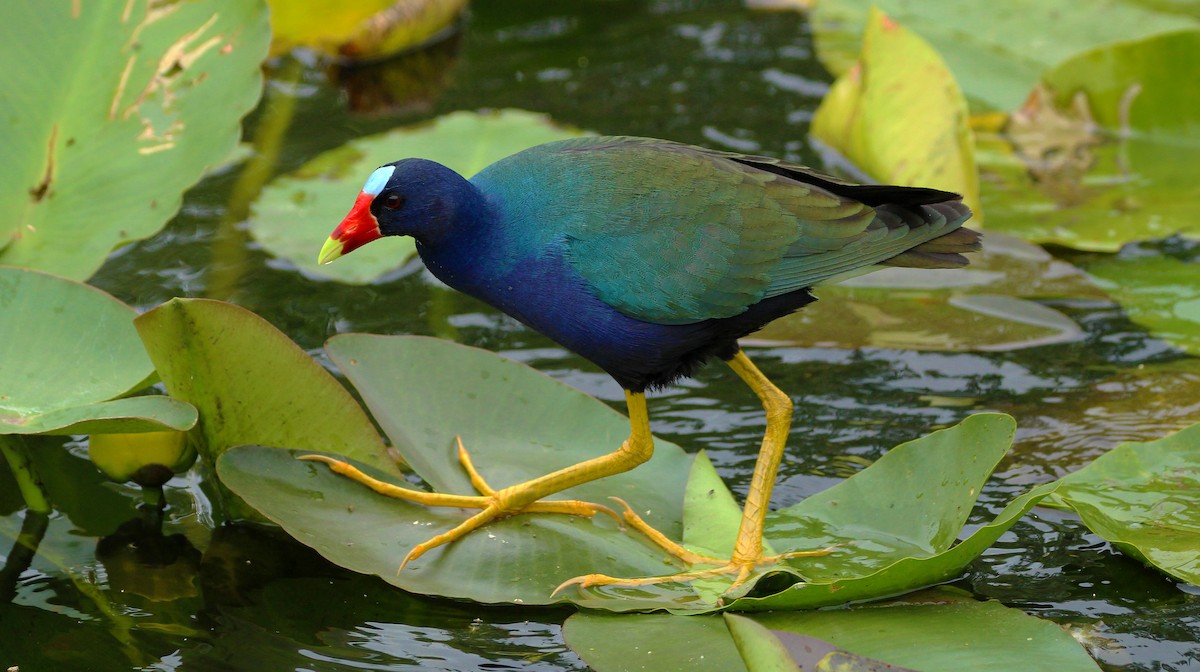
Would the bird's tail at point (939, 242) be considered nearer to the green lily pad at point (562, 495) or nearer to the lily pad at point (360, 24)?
the green lily pad at point (562, 495)

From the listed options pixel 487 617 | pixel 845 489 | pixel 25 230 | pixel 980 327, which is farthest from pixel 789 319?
pixel 25 230

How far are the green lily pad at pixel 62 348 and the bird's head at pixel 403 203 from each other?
0.37m

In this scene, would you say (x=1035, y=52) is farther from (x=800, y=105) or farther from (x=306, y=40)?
(x=306, y=40)

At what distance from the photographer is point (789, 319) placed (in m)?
2.94

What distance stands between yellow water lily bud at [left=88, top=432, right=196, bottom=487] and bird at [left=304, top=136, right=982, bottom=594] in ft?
0.99

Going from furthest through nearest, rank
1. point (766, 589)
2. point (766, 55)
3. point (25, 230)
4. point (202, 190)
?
point (766, 55) → point (202, 190) → point (25, 230) → point (766, 589)

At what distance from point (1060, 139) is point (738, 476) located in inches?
67.7

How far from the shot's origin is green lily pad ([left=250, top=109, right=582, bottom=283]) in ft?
10.1

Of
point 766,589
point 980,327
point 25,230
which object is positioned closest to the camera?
point 766,589

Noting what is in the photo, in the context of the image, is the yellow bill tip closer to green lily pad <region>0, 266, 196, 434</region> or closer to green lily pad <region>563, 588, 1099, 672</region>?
green lily pad <region>0, 266, 196, 434</region>

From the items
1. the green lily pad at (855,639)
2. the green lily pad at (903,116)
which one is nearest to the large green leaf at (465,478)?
the green lily pad at (855,639)

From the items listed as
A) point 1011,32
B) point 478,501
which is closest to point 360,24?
point 1011,32

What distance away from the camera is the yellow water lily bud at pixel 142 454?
2.23 m

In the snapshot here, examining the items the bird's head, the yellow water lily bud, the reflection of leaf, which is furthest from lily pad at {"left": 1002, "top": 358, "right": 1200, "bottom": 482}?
the yellow water lily bud
